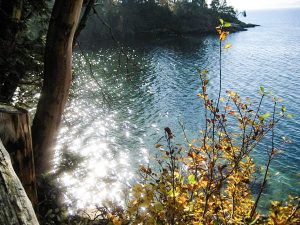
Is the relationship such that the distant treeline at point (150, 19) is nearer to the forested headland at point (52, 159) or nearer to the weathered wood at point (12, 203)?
the forested headland at point (52, 159)

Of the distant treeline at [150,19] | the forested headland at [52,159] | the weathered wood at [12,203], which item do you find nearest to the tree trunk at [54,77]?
the forested headland at [52,159]

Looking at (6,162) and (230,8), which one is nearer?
(6,162)

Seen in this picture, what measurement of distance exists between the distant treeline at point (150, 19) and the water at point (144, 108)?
17796 mm

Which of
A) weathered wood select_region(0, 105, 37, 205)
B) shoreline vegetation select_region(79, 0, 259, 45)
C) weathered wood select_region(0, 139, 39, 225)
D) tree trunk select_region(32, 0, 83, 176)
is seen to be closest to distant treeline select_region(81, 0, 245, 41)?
shoreline vegetation select_region(79, 0, 259, 45)

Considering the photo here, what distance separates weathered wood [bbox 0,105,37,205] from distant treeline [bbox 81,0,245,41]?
6979 centimetres

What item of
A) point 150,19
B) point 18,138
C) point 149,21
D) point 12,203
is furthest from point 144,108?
point 150,19

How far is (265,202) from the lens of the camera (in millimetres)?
14555

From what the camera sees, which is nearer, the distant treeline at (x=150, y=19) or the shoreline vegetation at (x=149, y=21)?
the shoreline vegetation at (x=149, y=21)

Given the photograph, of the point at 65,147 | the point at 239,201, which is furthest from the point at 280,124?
the point at 239,201

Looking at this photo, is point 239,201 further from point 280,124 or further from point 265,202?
point 280,124

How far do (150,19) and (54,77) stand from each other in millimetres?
81791

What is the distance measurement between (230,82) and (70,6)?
35.5 metres

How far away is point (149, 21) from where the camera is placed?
82.4m

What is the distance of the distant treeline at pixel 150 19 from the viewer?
2867 inches
